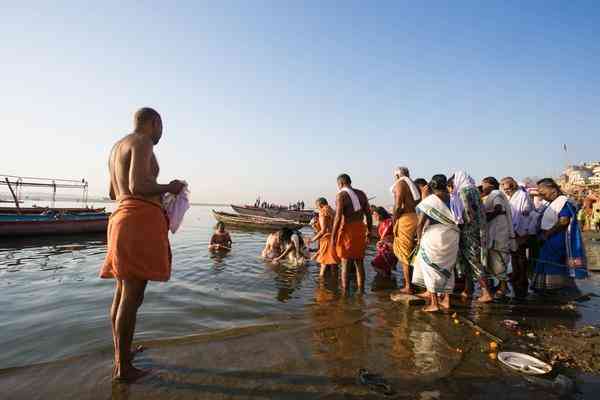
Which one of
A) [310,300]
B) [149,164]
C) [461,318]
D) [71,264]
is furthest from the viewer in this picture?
[71,264]

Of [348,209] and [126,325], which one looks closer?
[126,325]

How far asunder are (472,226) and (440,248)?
Answer: 2.78 feet

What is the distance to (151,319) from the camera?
4.32 meters

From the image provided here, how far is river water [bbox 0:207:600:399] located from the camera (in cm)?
251

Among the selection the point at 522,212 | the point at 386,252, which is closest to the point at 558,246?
the point at 522,212

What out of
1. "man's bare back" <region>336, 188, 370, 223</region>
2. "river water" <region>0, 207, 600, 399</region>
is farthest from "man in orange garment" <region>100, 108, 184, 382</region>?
"man's bare back" <region>336, 188, 370, 223</region>

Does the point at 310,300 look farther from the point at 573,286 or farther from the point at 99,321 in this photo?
the point at 573,286

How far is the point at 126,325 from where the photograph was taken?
8.26 feet

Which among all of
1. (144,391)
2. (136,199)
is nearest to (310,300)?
(144,391)

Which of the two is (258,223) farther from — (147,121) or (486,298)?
(147,121)

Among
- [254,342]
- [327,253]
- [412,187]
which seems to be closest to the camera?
[254,342]

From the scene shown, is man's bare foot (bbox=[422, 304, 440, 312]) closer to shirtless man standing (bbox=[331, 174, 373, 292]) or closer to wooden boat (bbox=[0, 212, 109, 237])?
shirtless man standing (bbox=[331, 174, 373, 292])

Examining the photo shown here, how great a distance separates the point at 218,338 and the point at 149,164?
220 centimetres

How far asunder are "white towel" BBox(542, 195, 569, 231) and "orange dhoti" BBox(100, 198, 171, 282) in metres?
6.07
